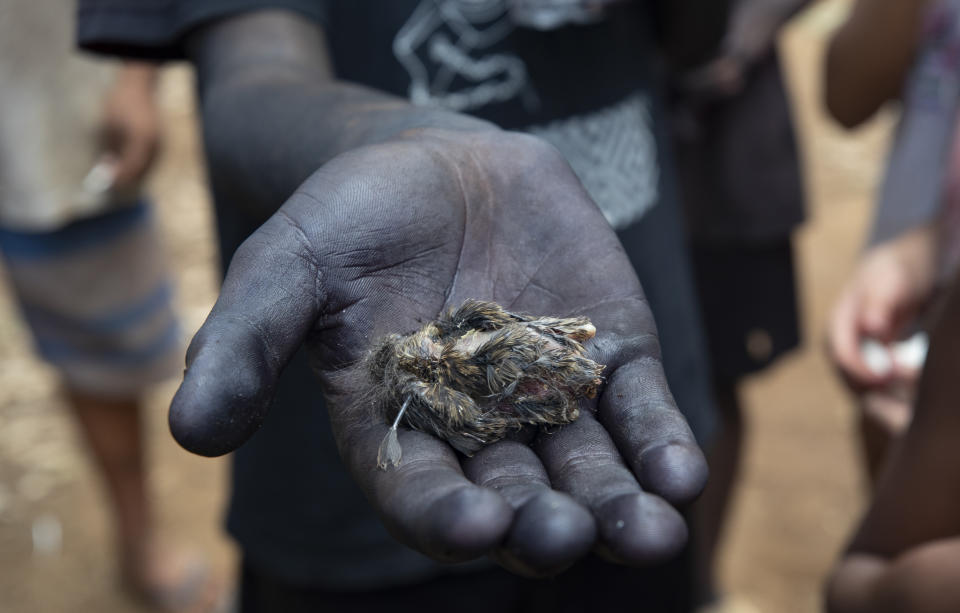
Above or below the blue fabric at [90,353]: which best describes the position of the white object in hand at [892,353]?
above

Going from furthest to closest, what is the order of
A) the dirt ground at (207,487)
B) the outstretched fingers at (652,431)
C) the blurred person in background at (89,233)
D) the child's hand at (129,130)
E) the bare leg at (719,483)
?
the dirt ground at (207,487) < the bare leg at (719,483) < the child's hand at (129,130) < the blurred person in background at (89,233) < the outstretched fingers at (652,431)

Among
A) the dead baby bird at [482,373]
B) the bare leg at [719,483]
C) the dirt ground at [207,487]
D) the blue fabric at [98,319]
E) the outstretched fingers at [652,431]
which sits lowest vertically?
the dirt ground at [207,487]

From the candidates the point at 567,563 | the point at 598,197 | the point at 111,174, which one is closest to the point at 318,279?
the point at 567,563

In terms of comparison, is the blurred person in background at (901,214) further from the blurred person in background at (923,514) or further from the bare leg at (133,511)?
the bare leg at (133,511)

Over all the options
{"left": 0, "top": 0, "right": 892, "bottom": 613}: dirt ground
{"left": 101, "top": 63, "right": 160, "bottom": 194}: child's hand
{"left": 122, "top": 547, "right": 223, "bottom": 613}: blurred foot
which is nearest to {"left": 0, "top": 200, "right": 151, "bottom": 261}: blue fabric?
{"left": 101, "top": 63, "right": 160, "bottom": 194}: child's hand

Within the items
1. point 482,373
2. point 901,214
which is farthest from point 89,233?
point 901,214

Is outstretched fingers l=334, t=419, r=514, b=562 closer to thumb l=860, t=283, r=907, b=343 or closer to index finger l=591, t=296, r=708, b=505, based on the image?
index finger l=591, t=296, r=708, b=505

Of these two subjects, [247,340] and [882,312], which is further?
[882,312]

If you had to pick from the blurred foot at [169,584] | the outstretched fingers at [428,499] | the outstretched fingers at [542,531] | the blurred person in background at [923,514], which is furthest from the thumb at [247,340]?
the blurred foot at [169,584]

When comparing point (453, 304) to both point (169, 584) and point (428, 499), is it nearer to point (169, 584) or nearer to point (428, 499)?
point (428, 499)
